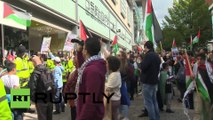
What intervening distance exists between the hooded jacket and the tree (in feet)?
144

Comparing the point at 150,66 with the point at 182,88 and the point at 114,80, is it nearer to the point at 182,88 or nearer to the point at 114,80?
the point at 114,80

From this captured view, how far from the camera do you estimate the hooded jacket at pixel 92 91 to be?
361cm

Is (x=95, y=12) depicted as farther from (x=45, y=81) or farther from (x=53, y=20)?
(x=45, y=81)

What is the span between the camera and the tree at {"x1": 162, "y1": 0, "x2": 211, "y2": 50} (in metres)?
48.0

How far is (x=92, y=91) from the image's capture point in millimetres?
3664

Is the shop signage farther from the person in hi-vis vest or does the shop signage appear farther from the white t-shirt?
the white t-shirt

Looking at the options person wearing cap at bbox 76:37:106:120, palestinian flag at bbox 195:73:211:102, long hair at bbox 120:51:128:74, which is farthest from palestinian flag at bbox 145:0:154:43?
person wearing cap at bbox 76:37:106:120

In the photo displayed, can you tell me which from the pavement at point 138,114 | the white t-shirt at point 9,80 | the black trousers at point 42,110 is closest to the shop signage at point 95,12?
the pavement at point 138,114

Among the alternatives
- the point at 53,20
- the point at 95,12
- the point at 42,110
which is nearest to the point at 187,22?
the point at 95,12

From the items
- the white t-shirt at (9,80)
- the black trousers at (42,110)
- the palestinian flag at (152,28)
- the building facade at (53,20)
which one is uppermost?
the building facade at (53,20)

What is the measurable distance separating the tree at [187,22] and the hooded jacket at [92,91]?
4403cm

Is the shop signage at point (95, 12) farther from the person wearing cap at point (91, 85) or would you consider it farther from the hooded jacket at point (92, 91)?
the hooded jacket at point (92, 91)

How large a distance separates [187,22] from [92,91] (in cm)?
4881

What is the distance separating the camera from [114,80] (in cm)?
698
